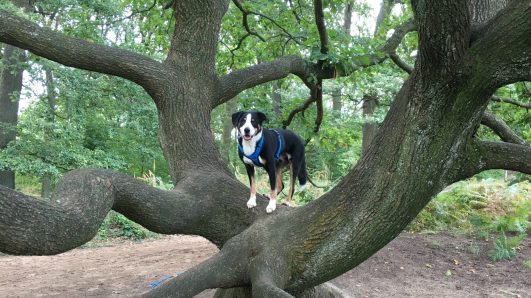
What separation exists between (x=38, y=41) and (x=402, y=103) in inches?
137

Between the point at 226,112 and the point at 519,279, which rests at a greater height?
the point at 226,112

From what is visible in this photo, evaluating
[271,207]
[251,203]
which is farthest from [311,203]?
[251,203]

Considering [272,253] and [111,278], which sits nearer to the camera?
[272,253]

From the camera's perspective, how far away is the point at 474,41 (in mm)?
3365

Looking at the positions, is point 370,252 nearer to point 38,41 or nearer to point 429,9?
point 429,9

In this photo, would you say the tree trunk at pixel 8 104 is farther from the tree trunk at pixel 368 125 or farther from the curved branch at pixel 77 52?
the tree trunk at pixel 368 125

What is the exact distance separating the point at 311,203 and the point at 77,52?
281 centimetres

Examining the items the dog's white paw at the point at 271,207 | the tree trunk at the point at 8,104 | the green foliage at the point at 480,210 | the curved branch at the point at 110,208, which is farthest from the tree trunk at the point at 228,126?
the curved branch at the point at 110,208

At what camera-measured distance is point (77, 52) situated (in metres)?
4.84

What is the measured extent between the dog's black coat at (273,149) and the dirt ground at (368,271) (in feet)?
7.79

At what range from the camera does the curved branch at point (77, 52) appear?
4570mm

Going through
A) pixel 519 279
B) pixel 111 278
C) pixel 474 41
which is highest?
pixel 474 41

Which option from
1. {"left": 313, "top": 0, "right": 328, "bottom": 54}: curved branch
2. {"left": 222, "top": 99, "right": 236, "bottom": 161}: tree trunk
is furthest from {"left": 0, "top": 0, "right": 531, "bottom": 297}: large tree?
{"left": 222, "top": 99, "right": 236, "bottom": 161}: tree trunk

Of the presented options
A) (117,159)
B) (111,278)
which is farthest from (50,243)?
(117,159)
